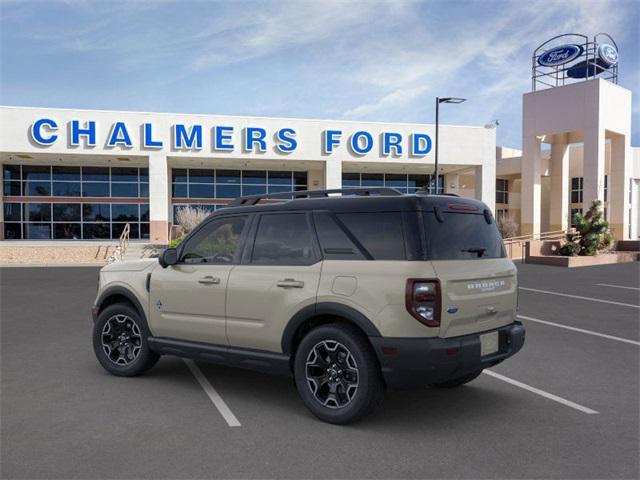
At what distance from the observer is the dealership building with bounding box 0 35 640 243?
30.8 metres

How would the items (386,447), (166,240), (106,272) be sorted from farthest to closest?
(166,240) → (106,272) → (386,447)

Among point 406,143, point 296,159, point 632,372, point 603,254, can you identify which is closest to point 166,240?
point 296,159

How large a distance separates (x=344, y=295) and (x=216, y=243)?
154 cm

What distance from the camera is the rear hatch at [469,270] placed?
4.34 metres

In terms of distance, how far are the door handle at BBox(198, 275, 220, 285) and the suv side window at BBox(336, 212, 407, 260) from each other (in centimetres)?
145

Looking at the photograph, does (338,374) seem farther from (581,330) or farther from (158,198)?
(158,198)

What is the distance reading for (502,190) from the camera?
47.4m

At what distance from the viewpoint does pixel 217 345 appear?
17.4ft

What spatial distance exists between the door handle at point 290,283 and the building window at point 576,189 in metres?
46.4

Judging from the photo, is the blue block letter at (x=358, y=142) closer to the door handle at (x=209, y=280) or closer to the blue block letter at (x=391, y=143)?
the blue block letter at (x=391, y=143)

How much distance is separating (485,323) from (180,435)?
2657 mm

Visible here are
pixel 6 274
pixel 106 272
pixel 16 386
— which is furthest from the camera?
pixel 6 274

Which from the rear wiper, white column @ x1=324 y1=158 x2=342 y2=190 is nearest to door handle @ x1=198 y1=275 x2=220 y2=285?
the rear wiper

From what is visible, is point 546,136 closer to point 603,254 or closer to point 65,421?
point 603,254
